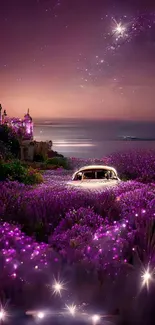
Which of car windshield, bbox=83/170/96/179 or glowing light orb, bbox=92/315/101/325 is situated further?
car windshield, bbox=83/170/96/179

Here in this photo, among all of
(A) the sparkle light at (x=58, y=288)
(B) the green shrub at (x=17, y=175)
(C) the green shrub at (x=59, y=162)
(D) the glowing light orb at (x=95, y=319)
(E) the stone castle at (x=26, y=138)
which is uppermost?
(E) the stone castle at (x=26, y=138)

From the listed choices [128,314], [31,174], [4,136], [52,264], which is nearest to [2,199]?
[52,264]

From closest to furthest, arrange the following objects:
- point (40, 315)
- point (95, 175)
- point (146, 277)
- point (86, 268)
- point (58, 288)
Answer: point (40, 315), point (58, 288), point (146, 277), point (86, 268), point (95, 175)

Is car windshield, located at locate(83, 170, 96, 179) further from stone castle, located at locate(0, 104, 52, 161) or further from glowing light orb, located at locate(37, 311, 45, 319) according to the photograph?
stone castle, located at locate(0, 104, 52, 161)

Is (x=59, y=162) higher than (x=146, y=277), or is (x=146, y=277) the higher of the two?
(x=59, y=162)

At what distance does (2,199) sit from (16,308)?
4857mm

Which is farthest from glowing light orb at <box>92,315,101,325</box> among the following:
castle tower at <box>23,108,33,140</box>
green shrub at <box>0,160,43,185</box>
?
castle tower at <box>23,108,33,140</box>

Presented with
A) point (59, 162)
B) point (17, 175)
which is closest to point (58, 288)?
point (17, 175)

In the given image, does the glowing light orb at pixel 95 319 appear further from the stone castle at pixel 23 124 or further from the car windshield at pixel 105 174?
the stone castle at pixel 23 124

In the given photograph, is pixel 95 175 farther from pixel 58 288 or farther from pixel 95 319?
pixel 95 319

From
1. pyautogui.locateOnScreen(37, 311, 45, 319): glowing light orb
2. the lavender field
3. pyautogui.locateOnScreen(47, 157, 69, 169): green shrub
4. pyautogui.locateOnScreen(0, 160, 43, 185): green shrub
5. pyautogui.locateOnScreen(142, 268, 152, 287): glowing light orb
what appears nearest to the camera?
pyautogui.locateOnScreen(37, 311, 45, 319): glowing light orb

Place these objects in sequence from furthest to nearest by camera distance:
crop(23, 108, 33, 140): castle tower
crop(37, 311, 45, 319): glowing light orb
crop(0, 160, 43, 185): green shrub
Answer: crop(23, 108, 33, 140): castle tower, crop(0, 160, 43, 185): green shrub, crop(37, 311, 45, 319): glowing light orb

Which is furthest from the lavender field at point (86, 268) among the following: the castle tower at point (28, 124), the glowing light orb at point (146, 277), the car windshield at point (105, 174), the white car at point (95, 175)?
the castle tower at point (28, 124)

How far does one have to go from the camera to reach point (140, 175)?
21844mm
